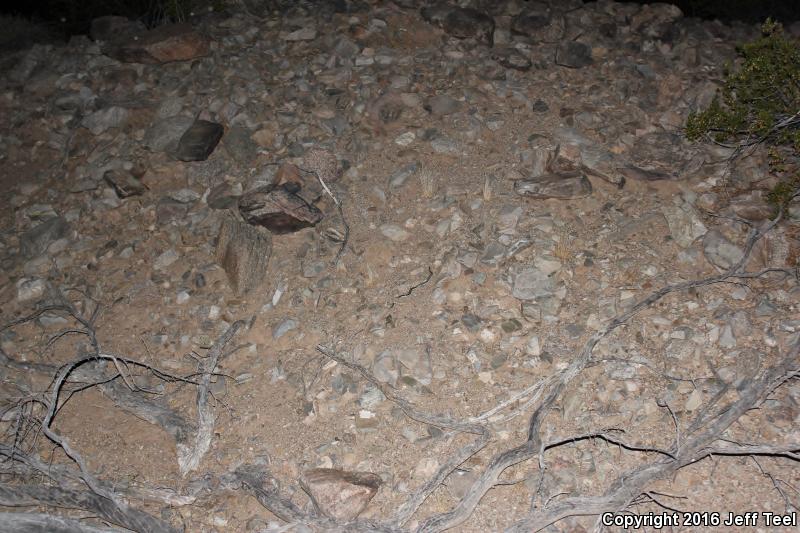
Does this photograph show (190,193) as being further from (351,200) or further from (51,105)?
(51,105)

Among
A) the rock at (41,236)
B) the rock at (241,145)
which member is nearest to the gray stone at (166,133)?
the rock at (241,145)

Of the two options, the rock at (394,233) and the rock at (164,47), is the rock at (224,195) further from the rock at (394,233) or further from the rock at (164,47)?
the rock at (164,47)

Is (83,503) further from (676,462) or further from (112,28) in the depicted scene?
(112,28)

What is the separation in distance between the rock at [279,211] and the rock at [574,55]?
2602 millimetres

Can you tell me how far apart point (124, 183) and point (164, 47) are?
1588 mm

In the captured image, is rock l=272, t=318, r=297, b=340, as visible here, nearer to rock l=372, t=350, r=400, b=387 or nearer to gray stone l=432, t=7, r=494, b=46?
rock l=372, t=350, r=400, b=387

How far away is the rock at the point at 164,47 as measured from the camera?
5645mm

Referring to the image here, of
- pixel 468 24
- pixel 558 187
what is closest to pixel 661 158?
pixel 558 187

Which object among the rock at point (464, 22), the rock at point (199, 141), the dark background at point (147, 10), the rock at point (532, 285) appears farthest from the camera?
the dark background at point (147, 10)

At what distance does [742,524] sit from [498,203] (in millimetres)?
2404

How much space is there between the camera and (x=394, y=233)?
430cm

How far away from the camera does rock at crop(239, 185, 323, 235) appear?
14.2 ft

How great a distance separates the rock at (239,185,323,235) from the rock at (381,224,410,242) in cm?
50

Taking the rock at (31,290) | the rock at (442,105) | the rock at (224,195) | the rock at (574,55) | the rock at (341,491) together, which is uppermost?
the rock at (574,55)
